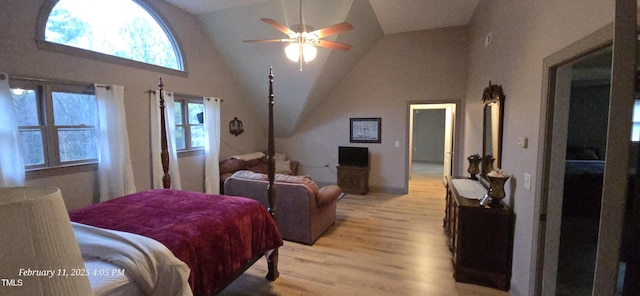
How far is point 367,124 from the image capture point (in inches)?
242

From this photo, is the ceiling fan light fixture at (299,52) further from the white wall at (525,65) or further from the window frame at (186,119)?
the window frame at (186,119)

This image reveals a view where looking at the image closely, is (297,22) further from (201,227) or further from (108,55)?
(201,227)

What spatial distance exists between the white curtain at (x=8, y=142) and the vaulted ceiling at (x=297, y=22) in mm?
2564

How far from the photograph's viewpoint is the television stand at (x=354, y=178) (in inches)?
231

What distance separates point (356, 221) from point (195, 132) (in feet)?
11.0

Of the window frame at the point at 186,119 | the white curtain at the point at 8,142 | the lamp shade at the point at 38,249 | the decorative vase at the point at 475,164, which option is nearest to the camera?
the lamp shade at the point at 38,249

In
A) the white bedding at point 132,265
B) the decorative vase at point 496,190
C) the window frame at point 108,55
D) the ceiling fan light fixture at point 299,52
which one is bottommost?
the white bedding at point 132,265

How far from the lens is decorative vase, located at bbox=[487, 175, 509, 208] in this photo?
249 cm

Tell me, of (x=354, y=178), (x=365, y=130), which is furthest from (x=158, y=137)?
(x=365, y=130)

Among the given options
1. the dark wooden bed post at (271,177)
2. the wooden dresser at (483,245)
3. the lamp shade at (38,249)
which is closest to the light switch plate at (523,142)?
the wooden dresser at (483,245)

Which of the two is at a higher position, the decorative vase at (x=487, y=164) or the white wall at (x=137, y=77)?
the white wall at (x=137, y=77)

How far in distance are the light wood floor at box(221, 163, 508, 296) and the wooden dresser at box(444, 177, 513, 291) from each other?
114 millimetres

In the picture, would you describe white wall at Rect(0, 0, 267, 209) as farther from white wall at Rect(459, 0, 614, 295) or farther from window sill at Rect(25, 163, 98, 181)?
white wall at Rect(459, 0, 614, 295)

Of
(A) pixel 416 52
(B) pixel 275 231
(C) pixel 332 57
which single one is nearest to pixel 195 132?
(C) pixel 332 57
